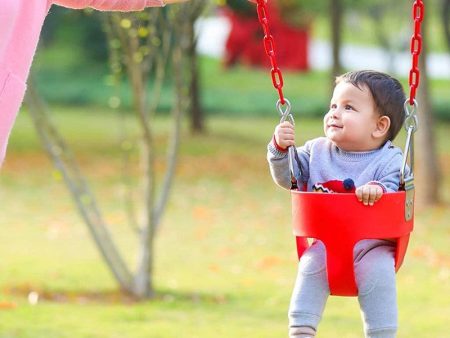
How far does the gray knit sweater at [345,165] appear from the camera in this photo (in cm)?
388

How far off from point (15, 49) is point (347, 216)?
1260mm

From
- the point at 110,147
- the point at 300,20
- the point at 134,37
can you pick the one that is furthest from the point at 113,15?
the point at 300,20

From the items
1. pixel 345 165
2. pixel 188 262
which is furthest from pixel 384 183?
pixel 188 262

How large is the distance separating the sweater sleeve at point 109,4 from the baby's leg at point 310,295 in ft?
3.51

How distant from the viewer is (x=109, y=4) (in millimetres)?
3740

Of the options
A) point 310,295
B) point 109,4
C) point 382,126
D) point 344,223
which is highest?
point 109,4

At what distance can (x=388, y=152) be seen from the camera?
393 centimetres

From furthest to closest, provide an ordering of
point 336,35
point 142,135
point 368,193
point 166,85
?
point 166,85 < point 336,35 < point 142,135 < point 368,193

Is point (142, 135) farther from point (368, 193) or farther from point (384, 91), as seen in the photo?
point (368, 193)

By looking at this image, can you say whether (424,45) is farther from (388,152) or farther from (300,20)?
(300,20)

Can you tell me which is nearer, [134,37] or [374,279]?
[374,279]

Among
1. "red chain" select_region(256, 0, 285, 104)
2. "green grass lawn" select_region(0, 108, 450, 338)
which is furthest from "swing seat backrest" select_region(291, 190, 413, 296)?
"green grass lawn" select_region(0, 108, 450, 338)

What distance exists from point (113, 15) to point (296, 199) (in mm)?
3600

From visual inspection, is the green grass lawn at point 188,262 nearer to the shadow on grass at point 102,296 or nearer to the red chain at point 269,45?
the shadow on grass at point 102,296
